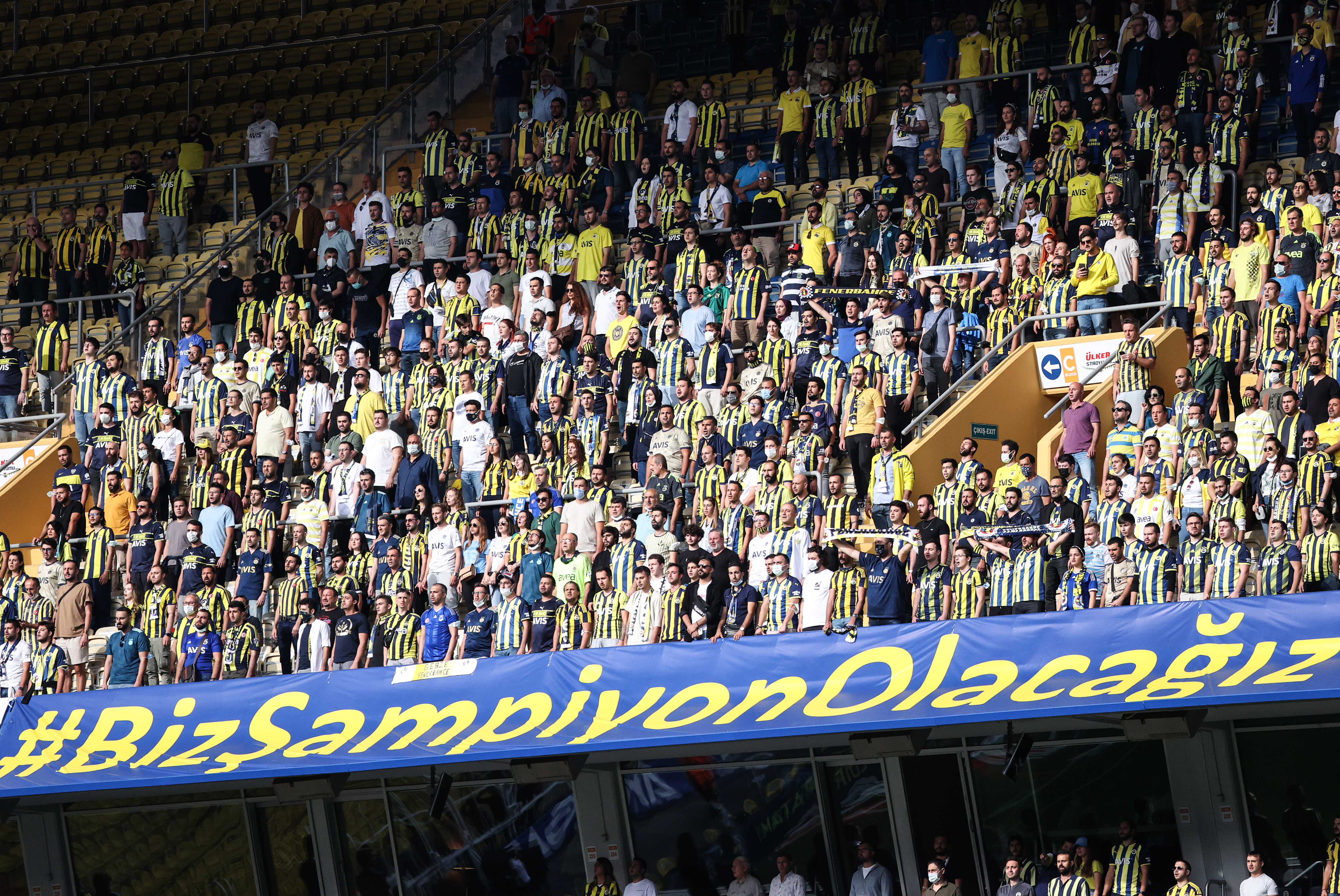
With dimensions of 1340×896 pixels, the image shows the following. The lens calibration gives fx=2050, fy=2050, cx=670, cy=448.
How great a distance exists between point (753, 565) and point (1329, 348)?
4.76 meters

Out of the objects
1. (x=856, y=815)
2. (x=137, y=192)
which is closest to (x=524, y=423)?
(x=856, y=815)

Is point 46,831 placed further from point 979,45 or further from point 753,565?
point 979,45

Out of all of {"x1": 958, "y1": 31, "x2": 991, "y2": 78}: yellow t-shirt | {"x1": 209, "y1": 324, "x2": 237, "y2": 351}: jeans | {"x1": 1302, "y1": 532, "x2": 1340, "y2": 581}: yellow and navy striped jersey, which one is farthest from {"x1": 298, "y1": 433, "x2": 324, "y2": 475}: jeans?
{"x1": 1302, "y1": 532, "x2": 1340, "y2": 581}: yellow and navy striped jersey

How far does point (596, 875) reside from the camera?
52.7ft

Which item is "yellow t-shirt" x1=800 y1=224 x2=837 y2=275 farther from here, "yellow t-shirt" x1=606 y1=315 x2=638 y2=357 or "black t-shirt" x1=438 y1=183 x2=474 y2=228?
"black t-shirt" x1=438 y1=183 x2=474 y2=228

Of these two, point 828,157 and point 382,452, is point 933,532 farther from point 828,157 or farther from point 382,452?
point 828,157

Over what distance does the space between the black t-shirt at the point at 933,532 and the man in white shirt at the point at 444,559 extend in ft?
13.8

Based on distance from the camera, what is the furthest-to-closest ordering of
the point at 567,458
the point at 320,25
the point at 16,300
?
the point at 320,25
the point at 16,300
the point at 567,458

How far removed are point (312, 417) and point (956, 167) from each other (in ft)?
22.4

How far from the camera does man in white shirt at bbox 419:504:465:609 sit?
17.3 meters

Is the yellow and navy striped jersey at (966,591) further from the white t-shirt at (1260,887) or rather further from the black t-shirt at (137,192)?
the black t-shirt at (137,192)

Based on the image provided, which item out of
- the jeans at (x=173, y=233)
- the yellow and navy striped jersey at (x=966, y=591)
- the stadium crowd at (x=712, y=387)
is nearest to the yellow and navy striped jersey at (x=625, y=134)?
the stadium crowd at (x=712, y=387)

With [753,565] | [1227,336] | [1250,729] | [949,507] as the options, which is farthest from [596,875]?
[1227,336]

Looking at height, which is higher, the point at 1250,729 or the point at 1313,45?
the point at 1313,45
